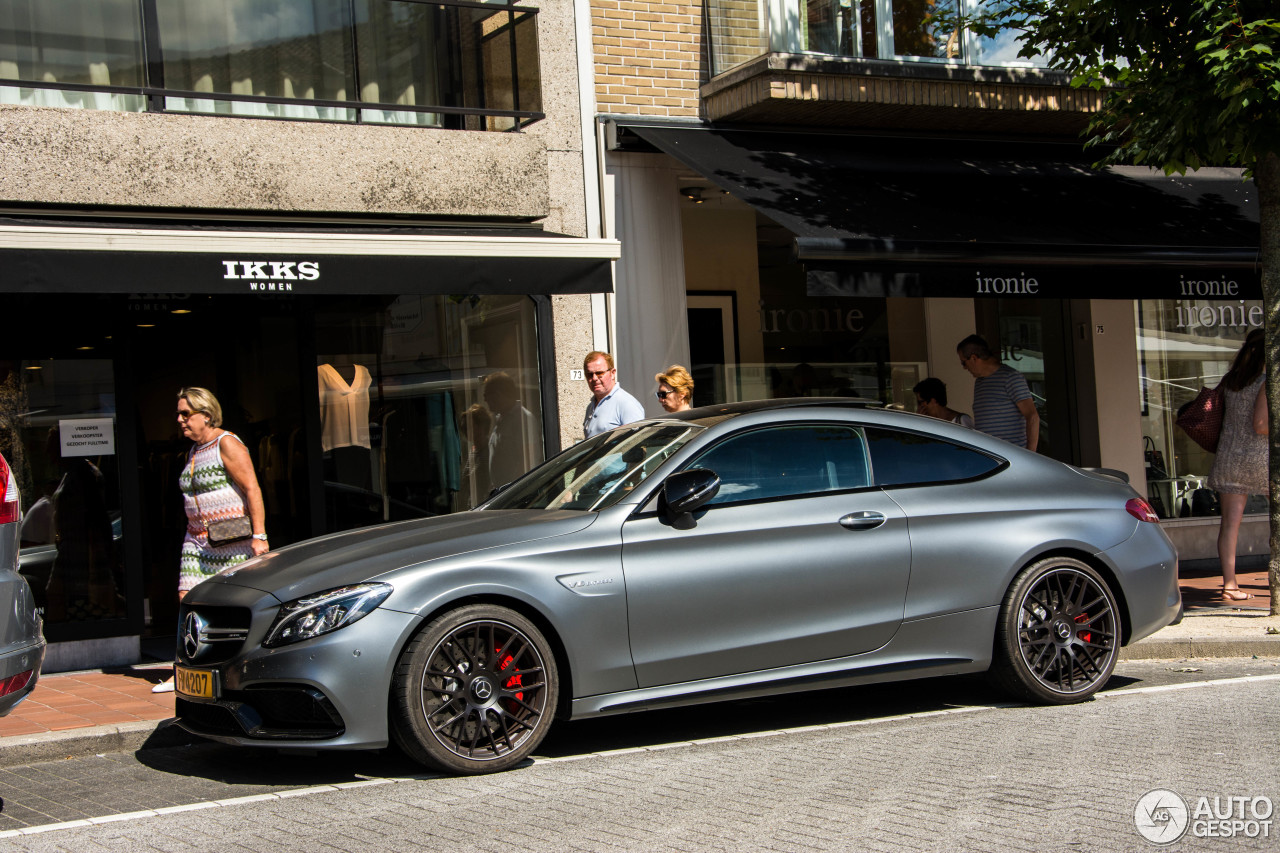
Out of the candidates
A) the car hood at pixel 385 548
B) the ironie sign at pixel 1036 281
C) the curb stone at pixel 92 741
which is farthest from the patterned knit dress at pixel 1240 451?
the curb stone at pixel 92 741

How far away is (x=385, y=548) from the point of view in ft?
19.0

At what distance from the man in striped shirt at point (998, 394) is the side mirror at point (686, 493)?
5.08 meters

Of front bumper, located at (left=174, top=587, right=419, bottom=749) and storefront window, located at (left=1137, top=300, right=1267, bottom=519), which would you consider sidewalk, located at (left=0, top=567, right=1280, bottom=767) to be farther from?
storefront window, located at (left=1137, top=300, right=1267, bottom=519)

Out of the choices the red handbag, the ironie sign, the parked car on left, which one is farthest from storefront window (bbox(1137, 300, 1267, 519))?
the parked car on left

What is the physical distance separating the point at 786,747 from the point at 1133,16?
6060 millimetres

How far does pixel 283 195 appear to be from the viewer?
9.99 m

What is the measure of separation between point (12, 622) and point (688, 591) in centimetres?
283

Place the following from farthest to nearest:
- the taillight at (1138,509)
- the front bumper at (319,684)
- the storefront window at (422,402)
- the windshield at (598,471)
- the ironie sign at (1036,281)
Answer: the storefront window at (422,402), the ironie sign at (1036,281), the taillight at (1138,509), the windshield at (598,471), the front bumper at (319,684)

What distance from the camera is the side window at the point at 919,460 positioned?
6.66m

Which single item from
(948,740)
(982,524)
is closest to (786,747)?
(948,740)

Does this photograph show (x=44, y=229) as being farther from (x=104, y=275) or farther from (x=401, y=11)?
(x=401, y=11)

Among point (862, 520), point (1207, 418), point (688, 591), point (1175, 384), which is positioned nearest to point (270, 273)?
point (688, 591)

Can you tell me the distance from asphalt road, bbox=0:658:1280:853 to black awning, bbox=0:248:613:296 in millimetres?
3072

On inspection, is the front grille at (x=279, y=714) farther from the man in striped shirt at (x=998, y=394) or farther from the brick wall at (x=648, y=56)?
the brick wall at (x=648, y=56)
